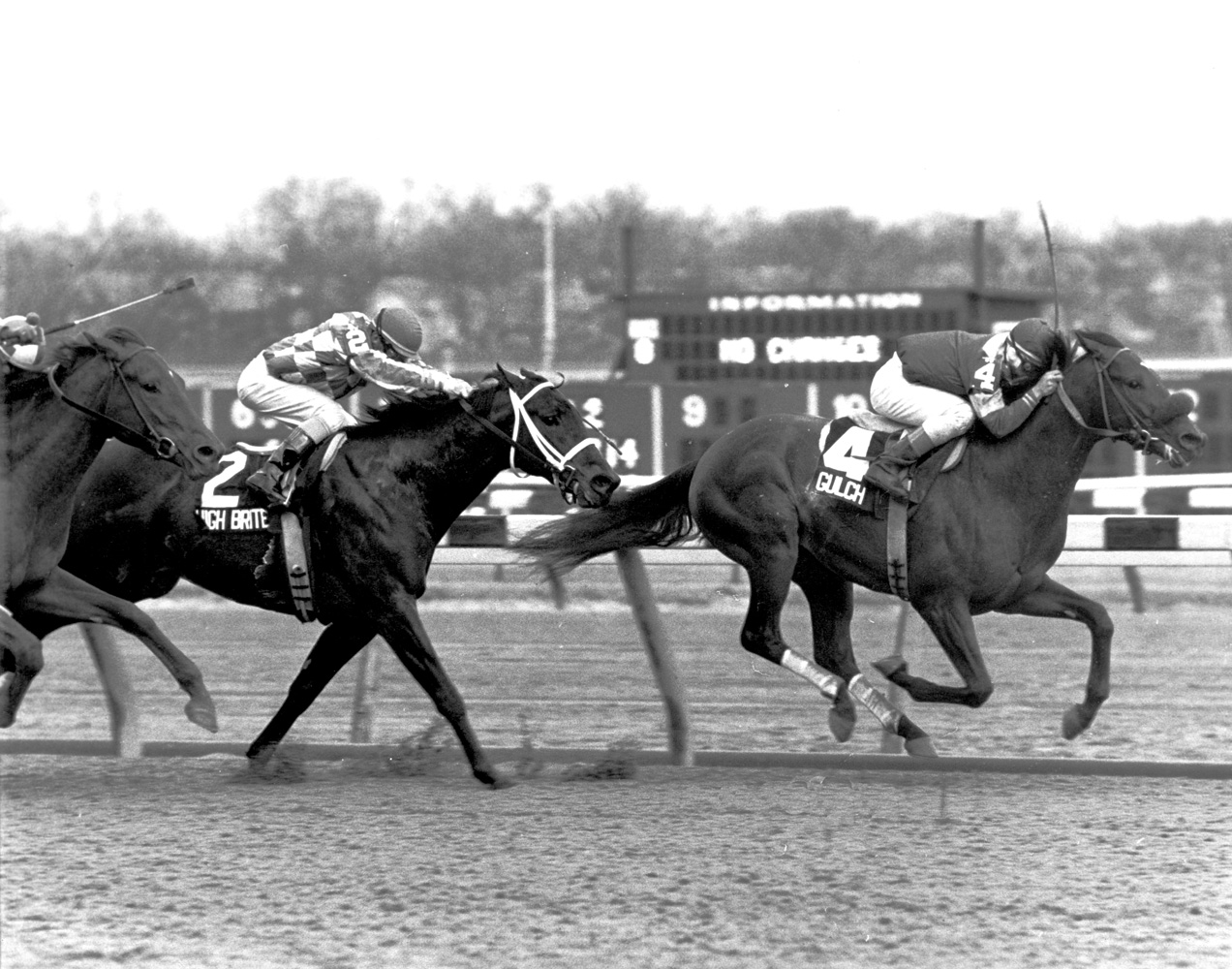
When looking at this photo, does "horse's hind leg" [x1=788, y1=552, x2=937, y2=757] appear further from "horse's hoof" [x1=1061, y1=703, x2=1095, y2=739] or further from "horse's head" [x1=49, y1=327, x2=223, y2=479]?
"horse's head" [x1=49, y1=327, x2=223, y2=479]

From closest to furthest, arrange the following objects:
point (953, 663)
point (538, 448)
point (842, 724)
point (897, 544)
A: 1. point (538, 448)
2. point (953, 663)
3. point (897, 544)
4. point (842, 724)

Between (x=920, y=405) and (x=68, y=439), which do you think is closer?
(x=68, y=439)

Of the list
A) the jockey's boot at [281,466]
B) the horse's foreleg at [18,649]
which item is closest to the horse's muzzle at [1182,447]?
the jockey's boot at [281,466]

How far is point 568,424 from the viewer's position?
20.3 ft

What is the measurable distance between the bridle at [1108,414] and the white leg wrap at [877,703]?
115 centimetres

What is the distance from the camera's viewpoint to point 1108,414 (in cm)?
Result: 641

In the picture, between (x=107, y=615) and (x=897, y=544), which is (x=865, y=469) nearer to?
(x=897, y=544)

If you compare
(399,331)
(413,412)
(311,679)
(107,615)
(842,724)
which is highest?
(399,331)

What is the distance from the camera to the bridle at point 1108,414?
20.9 feet

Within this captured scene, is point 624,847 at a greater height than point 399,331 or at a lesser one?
lesser

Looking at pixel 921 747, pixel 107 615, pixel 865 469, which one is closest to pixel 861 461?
pixel 865 469

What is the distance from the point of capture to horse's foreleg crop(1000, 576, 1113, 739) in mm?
6352

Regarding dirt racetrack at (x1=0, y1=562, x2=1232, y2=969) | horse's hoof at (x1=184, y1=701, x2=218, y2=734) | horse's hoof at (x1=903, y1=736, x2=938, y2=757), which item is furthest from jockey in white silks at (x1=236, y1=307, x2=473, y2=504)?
horse's hoof at (x1=903, y1=736, x2=938, y2=757)

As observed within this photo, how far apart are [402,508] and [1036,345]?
2.23 m
